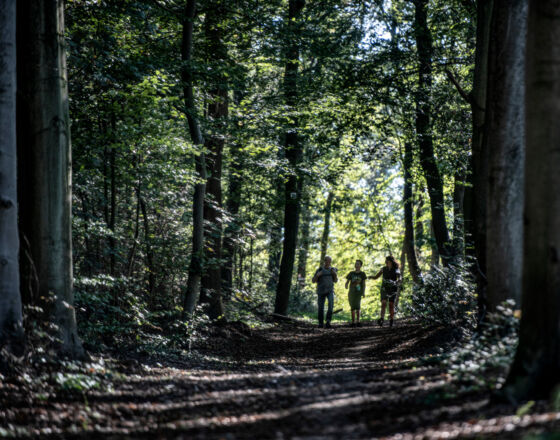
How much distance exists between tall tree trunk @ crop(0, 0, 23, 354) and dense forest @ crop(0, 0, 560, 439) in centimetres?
2

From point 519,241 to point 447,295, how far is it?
434 cm

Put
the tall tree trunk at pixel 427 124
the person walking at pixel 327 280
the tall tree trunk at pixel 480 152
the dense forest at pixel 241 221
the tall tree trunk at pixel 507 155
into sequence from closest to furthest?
the dense forest at pixel 241 221, the tall tree trunk at pixel 507 155, the tall tree trunk at pixel 480 152, the tall tree trunk at pixel 427 124, the person walking at pixel 327 280

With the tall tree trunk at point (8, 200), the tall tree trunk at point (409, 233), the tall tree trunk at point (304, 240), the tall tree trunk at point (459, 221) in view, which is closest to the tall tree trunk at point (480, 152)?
the tall tree trunk at point (459, 221)

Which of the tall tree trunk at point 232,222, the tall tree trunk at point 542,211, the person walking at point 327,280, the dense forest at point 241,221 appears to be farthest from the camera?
the person walking at point 327,280

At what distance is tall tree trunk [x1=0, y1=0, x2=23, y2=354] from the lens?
5840 millimetres

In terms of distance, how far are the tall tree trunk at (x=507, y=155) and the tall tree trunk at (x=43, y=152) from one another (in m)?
5.47

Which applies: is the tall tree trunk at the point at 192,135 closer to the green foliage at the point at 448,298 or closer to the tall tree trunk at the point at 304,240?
the green foliage at the point at 448,298

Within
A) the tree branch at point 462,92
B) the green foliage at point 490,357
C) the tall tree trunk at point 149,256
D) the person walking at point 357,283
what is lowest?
the person walking at point 357,283

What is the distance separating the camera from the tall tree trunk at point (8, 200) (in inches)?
230

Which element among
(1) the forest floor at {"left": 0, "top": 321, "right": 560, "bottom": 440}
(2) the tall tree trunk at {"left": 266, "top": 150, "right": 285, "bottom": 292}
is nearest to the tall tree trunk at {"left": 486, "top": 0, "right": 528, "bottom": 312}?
(1) the forest floor at {"left": 0, "top": 321, "right": 560, "bottom": 440}

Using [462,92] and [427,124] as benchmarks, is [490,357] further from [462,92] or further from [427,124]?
[427,124]

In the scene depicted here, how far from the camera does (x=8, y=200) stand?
5910 mm

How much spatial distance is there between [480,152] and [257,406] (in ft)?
18.7

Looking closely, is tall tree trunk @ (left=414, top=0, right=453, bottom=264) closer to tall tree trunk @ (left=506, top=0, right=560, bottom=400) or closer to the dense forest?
the dense forest
